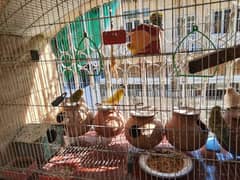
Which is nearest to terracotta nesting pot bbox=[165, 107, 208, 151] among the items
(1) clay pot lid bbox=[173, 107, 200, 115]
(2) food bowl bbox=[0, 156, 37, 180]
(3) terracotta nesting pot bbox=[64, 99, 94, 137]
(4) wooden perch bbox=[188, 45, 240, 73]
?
(1) clay pot lid bbox=[173, 107, 200, 115]

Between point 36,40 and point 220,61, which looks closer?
point 220,61

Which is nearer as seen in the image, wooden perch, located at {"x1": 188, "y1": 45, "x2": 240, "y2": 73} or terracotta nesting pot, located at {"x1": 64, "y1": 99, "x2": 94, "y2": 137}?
wooden perch, located at {"x1": 188, "y1": 45, "x2": 240, "y2": 73}

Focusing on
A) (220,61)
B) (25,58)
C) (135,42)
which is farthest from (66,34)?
(220,61)

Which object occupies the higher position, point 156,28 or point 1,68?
point 156,28

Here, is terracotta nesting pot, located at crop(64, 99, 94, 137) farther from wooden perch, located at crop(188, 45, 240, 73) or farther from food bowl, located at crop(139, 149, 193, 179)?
wooden perch, located at crop(188, 45, 240, 73)

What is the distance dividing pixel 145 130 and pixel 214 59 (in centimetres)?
46

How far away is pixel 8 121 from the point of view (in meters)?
1.16

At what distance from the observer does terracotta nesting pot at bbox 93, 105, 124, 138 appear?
43.4 inches

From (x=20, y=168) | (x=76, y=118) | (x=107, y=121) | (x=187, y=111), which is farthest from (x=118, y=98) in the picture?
(x=20, y=168)

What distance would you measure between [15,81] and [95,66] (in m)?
0.48

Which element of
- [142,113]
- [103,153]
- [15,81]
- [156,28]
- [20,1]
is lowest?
[103,153]

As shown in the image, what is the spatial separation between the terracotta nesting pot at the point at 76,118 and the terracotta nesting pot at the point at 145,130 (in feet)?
0.87

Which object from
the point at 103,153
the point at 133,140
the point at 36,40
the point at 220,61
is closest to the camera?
the point at 220,61

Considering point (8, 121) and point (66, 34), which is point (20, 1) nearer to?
point (66, 34)
